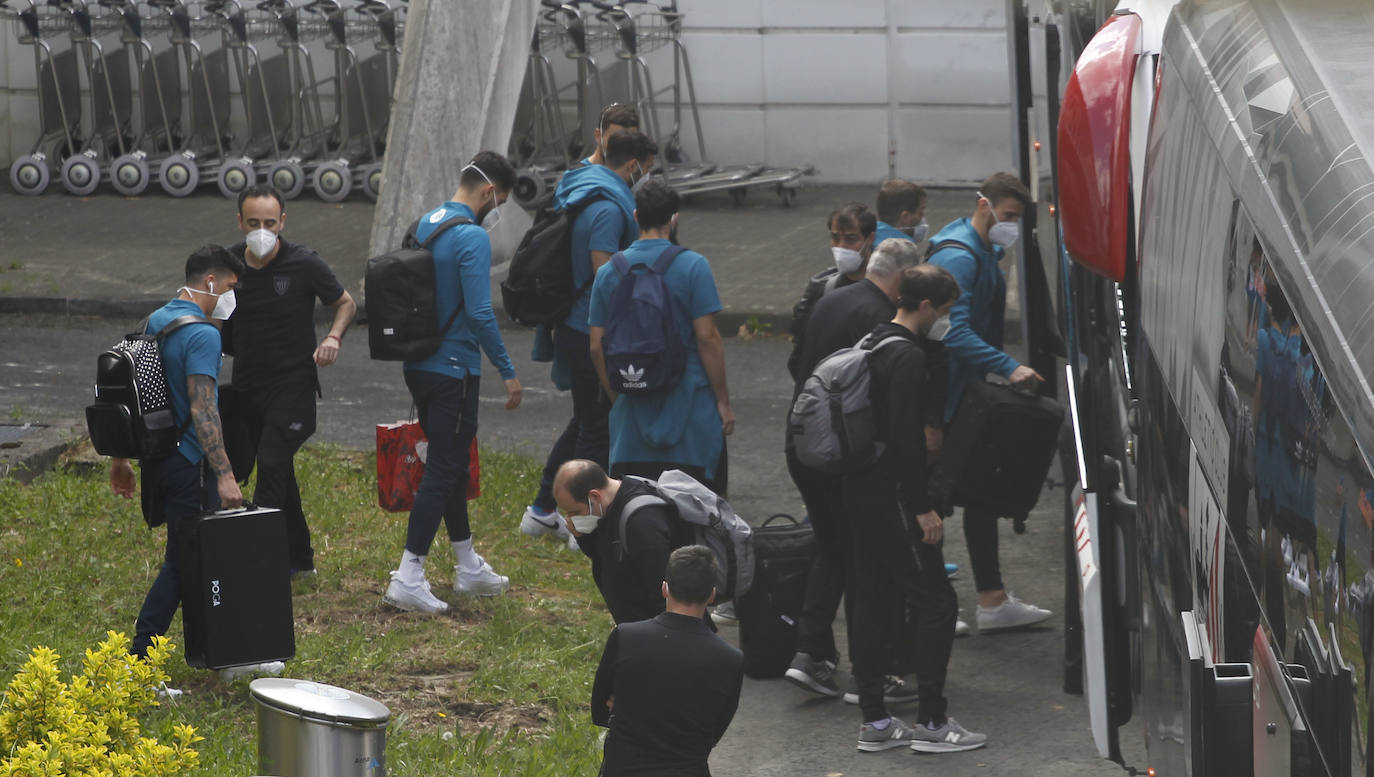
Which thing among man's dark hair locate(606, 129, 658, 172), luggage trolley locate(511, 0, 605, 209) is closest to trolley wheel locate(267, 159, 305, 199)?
luggage trolley locate(511, 0, 605, 209)

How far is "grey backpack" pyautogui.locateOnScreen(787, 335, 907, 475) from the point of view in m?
5.97

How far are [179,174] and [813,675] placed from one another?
39.2 feet

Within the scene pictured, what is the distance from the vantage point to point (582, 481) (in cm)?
536

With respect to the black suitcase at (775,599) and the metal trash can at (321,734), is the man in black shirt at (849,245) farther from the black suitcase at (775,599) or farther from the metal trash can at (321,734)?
the metal trash can at (321,734)

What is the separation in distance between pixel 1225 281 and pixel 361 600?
A: 508 cm

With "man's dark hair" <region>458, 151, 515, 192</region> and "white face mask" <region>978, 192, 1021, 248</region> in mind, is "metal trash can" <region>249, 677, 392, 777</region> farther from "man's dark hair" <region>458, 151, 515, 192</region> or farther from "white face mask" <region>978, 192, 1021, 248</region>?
"white face mask" <region>978, 192, 1021, 248</region>

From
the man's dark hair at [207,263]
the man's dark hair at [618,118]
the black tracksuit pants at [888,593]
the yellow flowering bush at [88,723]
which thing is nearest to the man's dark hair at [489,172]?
the man's dark hair at [618,118]

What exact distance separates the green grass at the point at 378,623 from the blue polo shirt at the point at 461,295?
106cm

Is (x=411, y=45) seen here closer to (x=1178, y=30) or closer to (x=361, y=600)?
(x=361, y=600)

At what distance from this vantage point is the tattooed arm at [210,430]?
6098mm

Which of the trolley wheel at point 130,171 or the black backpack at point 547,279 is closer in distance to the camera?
the black backpack at point 547,279

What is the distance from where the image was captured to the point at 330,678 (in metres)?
6.55

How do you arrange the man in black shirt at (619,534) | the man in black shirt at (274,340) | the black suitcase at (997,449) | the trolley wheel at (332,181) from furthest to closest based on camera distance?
the trolley wheel at (332,181) → the man in black shirt at (274,340) → the black suitcase at (997,449) → the man in black shirt at (619,534)

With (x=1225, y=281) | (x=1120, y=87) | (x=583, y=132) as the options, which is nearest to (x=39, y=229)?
(x=583, y=132)
